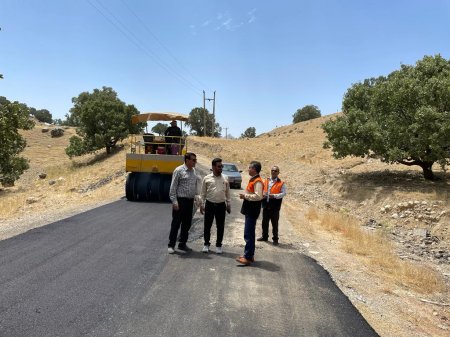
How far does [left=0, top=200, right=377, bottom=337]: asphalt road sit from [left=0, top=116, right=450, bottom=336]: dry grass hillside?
2.76ft

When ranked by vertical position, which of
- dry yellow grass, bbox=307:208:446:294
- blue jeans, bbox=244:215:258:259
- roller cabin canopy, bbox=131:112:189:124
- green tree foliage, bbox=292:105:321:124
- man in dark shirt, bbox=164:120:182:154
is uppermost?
green tree foliage, bbox=292:105:321:124

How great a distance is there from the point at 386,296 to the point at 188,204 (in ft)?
13.7

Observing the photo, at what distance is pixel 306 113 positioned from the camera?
103438 millimetres

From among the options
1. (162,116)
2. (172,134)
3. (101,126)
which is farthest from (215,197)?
(101,126)

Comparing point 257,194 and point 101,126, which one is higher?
point 101,126

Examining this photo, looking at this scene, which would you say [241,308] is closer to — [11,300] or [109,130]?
[11,300]

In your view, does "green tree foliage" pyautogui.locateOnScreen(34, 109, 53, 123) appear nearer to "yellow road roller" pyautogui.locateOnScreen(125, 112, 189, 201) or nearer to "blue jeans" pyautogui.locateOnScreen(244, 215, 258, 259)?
"yellow road roller" pyautogui.locateOnScreen(125, 112, 189, 201)

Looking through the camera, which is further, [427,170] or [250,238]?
[427,170]

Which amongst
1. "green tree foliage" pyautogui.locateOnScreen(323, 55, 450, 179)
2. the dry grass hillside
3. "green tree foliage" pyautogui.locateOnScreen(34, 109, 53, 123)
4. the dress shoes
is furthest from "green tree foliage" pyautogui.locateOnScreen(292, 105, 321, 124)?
the dress shoes

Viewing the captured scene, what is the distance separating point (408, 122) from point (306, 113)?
83764 mm

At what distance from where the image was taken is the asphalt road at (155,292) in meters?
4.71

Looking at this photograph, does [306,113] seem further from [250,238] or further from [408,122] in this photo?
[250,238]

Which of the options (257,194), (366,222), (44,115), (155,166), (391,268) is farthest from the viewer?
(44,115)

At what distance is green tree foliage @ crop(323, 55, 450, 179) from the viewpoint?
19281 millimetres
